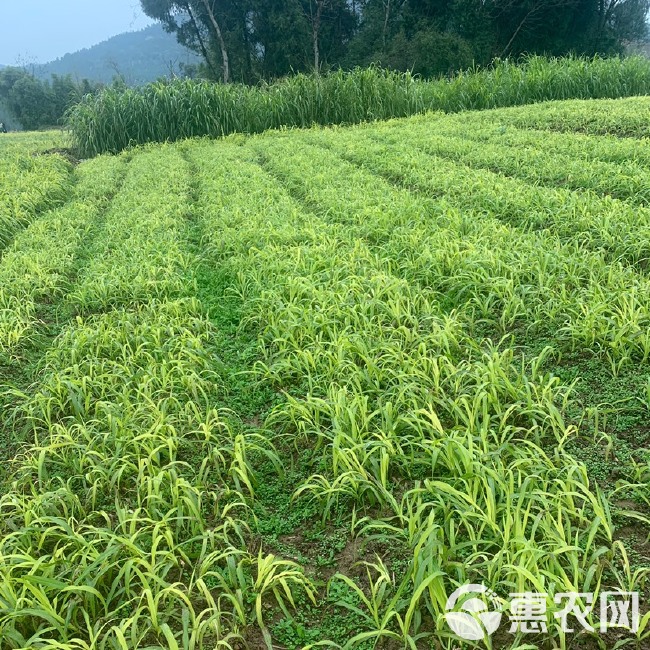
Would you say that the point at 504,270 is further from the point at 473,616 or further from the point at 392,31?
the point at 392,31

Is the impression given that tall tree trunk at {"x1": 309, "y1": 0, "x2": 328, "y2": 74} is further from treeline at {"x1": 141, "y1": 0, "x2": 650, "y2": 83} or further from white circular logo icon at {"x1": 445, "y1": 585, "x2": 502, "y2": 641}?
white circular logo icon at {"x1": 445, "y1": 585, "x2": 502, "y2": 641}

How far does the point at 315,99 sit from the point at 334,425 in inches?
531

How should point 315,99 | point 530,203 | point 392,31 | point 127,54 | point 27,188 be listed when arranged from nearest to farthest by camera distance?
1. point 530,203
2. point 27,188
3. point 315,99
4. point 392,31
5. point 127,54

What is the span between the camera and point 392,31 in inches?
1059

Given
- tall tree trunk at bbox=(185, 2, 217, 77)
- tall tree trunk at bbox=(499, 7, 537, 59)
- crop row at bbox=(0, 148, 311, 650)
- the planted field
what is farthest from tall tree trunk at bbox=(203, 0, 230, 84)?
crop row at bbox=(0, 148, 311, 650)

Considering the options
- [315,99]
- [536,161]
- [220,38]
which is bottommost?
[536,161]

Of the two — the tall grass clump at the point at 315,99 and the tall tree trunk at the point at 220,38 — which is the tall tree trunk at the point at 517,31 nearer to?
the tall grass clump at the point at 315,99

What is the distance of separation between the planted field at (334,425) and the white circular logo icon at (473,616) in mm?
44

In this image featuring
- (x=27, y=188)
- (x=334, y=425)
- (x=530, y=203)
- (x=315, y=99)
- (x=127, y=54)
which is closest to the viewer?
(x=334, y=425)

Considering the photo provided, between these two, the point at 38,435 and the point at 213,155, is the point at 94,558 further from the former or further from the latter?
the point at 213,155

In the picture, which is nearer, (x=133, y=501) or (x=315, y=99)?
(x=133, y=501)

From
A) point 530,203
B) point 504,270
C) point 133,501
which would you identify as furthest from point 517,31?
point 133,501

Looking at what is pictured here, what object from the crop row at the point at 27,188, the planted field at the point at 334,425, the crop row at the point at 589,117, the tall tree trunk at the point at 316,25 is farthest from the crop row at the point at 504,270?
the tall tree trunk at the point at 316,25

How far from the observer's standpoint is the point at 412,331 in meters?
3.37
